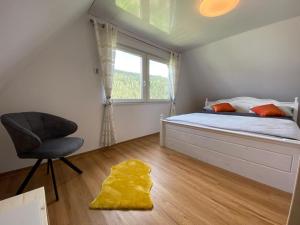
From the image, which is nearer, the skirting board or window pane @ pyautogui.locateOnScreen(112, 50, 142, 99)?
the skirting board

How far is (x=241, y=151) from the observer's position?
5.74ft

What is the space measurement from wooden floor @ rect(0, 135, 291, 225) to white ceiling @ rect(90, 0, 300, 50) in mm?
2390

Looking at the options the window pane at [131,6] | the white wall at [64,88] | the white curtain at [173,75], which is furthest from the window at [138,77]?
the window pane at [131,6]

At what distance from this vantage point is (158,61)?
11.8 ft

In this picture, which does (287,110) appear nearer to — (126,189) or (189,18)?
(189,18)

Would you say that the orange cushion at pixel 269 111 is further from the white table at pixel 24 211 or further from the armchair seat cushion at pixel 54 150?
the white table at pixel 24 211

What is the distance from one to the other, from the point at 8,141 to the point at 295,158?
11.3ft

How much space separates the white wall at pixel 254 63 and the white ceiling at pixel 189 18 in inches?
9.2

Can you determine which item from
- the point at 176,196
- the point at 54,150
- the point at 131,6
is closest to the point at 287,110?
the point at 176,196

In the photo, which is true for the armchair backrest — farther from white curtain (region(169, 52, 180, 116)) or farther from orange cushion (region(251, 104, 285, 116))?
orange cushion (region(251, 104, 285, 116))

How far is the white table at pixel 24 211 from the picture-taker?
65 cm

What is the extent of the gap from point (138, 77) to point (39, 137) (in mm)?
2211

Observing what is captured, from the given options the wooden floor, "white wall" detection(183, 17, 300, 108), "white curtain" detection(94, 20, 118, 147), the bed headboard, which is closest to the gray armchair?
the wooden floor

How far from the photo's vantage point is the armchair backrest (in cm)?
130
